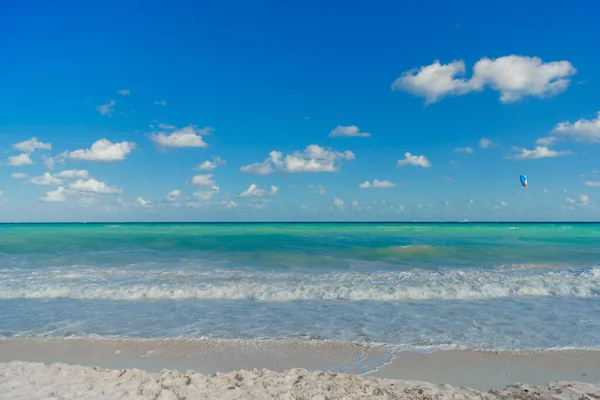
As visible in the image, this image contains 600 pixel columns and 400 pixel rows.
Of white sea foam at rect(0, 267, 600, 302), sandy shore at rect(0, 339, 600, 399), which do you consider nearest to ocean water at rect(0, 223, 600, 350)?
white sea foam at rect(0, 267, 600, 302)

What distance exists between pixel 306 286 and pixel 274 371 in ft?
23.8

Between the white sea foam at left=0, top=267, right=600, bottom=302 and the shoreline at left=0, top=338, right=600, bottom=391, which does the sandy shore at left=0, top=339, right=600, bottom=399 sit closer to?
the shoreline at left=0, top=338, right=600, bottom=391

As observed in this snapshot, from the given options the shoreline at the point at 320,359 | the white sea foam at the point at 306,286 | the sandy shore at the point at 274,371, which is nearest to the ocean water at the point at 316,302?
the white sea foam at the point at 306,286

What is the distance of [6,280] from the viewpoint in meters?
15.0

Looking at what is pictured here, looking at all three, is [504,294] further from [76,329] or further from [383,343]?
[76,329]

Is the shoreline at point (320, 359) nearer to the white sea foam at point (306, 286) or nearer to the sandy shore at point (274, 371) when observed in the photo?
the sandy shore at point (274, 371)

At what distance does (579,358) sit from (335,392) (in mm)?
4672

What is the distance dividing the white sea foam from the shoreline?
173 inches

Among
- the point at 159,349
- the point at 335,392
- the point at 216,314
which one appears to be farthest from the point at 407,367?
the point at 216,314

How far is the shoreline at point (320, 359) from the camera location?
20.1 feet

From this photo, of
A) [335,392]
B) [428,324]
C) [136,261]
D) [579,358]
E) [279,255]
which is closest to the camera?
[335,392]

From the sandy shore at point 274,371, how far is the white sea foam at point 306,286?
4655 mm

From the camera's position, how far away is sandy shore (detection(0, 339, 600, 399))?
205 inches

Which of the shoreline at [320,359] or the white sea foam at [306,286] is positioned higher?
the white sea foam at [306,286]
